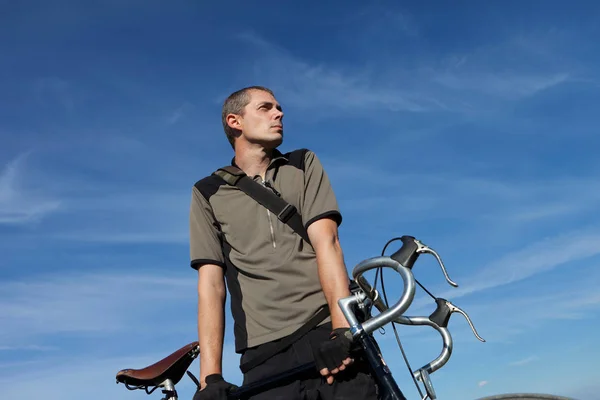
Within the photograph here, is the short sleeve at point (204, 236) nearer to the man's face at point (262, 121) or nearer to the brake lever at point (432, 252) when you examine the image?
the man's face at point (262, 121)

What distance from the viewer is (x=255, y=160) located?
5129 millimetres

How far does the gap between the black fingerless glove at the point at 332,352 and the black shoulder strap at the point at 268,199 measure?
A: 92 cm

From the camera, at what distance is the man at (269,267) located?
160 inches

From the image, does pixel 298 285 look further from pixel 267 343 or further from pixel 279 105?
pixel 279 105

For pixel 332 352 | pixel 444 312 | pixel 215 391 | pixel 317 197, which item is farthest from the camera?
pixel 317 197

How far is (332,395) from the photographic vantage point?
399cm

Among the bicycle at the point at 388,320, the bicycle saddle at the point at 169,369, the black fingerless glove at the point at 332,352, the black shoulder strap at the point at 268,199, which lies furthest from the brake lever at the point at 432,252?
the bicycle saddle at the point at 169,369

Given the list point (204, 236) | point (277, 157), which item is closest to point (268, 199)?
point (277, 157)

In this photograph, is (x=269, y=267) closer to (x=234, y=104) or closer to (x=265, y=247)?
(x=265, y=247)

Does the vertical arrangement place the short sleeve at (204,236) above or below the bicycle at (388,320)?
above

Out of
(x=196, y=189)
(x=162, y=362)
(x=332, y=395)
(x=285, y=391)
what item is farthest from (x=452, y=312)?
(x=162, y=362)

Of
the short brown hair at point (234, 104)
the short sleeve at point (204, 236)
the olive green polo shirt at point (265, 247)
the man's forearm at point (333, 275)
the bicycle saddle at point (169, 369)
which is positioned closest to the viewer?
the man's forearm at point (333, 275)

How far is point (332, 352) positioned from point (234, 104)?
2.53m

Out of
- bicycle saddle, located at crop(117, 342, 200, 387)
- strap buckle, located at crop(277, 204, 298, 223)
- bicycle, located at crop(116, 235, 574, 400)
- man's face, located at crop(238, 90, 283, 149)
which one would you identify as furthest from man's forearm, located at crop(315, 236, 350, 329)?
bicycle saddle, located at crop(117, 342, 200, 387)
